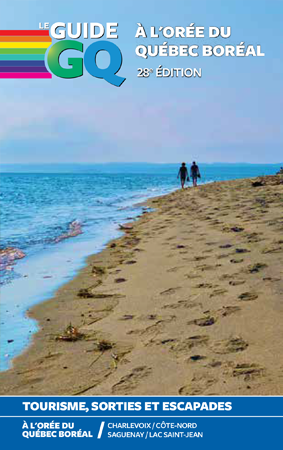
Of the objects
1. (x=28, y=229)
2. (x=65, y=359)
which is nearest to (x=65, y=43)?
(x=65, y=359)

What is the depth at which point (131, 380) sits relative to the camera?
4598 millimetres

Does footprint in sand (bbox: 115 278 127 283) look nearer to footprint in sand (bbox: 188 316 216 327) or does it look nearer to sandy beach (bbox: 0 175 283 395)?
sandy beach (bbox: 0 175 283 395)

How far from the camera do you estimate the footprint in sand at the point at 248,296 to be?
632 centimetres

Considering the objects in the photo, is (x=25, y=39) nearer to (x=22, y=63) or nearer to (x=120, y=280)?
(x=22, y=63)

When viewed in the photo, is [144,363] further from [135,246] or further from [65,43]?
[135,246]

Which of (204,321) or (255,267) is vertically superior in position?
(255,267)

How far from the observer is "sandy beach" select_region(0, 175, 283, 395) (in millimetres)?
4523

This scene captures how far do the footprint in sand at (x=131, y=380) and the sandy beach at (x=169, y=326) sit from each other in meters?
0.01

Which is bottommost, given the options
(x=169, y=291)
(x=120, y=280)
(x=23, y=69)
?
(x=120, y=280)

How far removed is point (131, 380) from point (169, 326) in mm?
1386

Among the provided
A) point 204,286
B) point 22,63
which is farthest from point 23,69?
point 204,286
